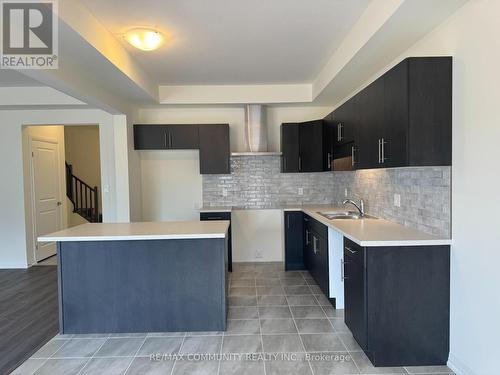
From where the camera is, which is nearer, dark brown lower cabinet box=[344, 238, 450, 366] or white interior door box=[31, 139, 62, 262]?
dark brown lower cabinet box=[344, 238, 450, 366]

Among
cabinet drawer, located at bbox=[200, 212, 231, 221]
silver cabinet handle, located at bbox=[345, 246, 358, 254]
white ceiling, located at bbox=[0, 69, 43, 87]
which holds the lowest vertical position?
silver cabinet handle, located at bbox=[345, 246, 358, 254]

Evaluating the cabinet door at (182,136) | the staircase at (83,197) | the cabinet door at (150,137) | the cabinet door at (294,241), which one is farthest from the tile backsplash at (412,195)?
the staircase at (83,197)

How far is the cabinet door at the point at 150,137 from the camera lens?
4750 millimetres

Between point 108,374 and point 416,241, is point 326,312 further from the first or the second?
point 108,374

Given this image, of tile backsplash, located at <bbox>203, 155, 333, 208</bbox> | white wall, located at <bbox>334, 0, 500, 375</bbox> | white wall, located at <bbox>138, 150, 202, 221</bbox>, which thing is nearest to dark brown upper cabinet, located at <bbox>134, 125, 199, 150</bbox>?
white wall, located at <bbox>138, 150, 202, 221</bbox>

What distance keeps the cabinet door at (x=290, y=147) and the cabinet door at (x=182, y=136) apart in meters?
1.33

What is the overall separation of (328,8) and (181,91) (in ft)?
8.71

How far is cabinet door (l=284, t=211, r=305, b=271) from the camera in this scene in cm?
453

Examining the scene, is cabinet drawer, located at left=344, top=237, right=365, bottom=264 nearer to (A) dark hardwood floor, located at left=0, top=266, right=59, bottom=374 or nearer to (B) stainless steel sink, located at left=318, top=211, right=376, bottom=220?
(B) stainless steel sink, located at left=318, top=211, right=376, bottom=220

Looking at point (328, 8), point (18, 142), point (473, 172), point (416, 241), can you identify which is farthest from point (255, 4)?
point (18, 142)

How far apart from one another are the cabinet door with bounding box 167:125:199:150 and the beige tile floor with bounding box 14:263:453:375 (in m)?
2.53

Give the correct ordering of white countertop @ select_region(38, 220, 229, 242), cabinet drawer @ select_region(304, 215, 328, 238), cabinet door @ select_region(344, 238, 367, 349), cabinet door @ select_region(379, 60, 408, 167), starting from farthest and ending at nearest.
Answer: cabinet drawer @ select_region(304, 215, 328, 238) → white countertop @ select_region(38, 220, 229, 242) → cabinet door @ select_region(344, 238, 367, 349) → cabinet door @ select_region(379, 60, 408, 167)

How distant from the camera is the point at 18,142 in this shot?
4.81m

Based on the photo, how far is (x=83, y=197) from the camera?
7586 millimetres
